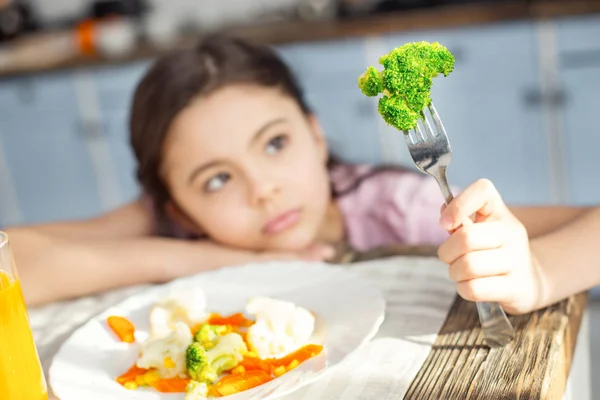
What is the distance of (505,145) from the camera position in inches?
109

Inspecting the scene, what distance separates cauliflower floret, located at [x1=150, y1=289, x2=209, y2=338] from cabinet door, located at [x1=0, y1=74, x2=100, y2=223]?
8.50 feet

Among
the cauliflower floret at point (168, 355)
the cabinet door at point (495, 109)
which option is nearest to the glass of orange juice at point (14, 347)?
the cauliflower floret at point (168, 355)

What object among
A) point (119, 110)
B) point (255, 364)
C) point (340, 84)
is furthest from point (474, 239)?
point (119, 110)

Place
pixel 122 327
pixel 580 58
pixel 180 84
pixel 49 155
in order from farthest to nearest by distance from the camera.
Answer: pixel 49 155, pixel 580 58, pixel 180 84, pixel 122 327

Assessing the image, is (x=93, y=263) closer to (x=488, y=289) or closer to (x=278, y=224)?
(x=278, y=224)

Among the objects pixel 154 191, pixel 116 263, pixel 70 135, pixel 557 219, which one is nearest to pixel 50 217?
pixel 70 135

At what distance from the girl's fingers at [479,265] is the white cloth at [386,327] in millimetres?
80

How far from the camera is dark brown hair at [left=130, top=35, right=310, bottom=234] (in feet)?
4.57

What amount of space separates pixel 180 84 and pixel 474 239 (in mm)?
816

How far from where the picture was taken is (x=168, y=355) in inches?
29.9

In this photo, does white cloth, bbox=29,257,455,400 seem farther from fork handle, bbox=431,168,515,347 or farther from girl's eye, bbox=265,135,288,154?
girl's eye, bbox=265,135,288,154

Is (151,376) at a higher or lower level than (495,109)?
higher

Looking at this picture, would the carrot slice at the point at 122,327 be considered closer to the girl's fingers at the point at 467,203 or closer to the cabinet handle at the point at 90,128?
the girl's fingers at the point at 467,203

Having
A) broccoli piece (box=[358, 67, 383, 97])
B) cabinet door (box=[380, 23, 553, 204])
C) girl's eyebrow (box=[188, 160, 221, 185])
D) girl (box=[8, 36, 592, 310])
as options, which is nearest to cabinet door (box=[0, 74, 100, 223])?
cabinet door (box=[380, 23, 553, 204])
